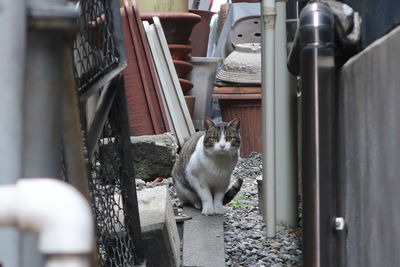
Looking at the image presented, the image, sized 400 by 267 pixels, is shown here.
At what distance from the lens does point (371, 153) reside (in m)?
2.10

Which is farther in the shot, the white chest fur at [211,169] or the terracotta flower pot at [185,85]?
the terracotta flower pot at [185,85]

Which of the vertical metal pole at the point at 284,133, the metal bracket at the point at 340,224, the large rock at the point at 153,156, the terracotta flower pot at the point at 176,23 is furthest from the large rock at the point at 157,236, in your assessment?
the terracotta flower pot at the point at 176,23

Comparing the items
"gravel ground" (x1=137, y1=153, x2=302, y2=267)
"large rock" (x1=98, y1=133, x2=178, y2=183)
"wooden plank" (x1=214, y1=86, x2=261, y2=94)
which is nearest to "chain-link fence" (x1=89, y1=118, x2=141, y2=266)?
"gravel ground" (x1=137, y1=153, x2=302, y2=267)

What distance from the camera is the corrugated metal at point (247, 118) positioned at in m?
7.83

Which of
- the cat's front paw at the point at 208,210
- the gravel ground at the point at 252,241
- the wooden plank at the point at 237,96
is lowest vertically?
the gravel ground at the point at 252,241

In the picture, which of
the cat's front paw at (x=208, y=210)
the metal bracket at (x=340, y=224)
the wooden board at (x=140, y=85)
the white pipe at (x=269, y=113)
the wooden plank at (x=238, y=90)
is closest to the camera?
the metal bracket at (x=340, y=224)

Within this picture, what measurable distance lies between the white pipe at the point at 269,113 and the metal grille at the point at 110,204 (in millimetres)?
1351

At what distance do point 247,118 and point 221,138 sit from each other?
3.07 metres

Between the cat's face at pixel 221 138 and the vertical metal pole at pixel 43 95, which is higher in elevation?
the vertical metal pole at pixel 43 95

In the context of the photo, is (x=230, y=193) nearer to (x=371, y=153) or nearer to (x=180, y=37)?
(x=371, y=153)

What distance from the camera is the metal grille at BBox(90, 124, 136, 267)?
7.84ft

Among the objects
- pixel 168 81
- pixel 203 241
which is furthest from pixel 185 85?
pixel 203 241

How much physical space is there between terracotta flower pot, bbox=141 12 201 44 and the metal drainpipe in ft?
16.4

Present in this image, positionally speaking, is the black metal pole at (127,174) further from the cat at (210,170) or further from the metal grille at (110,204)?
the cat at (210,170)
